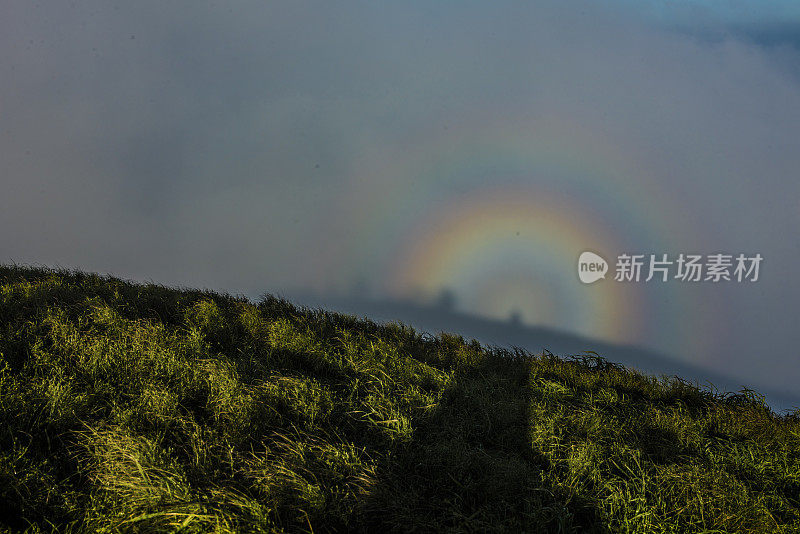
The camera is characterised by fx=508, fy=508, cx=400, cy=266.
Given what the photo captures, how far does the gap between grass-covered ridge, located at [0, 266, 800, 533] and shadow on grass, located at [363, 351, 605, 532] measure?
0.04 ft

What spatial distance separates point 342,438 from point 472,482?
969 mm

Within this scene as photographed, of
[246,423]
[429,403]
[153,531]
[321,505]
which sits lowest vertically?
[153,531]

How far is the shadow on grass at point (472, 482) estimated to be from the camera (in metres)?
2.99

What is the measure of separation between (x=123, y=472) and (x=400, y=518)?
1721mm

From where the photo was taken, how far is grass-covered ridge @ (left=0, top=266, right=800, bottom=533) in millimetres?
2955

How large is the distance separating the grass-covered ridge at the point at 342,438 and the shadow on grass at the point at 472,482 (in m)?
0.01

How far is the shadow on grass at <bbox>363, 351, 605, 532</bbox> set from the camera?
2986mm

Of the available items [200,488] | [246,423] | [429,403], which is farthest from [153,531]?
[429,403]

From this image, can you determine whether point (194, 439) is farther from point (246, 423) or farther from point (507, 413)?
point (507, 413)

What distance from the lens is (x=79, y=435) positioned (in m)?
3.53

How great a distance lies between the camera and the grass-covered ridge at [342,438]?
2955 mm

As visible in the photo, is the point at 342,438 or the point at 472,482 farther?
the point at 342,438

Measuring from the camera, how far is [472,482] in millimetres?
3334

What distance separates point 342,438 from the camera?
3674 mm
